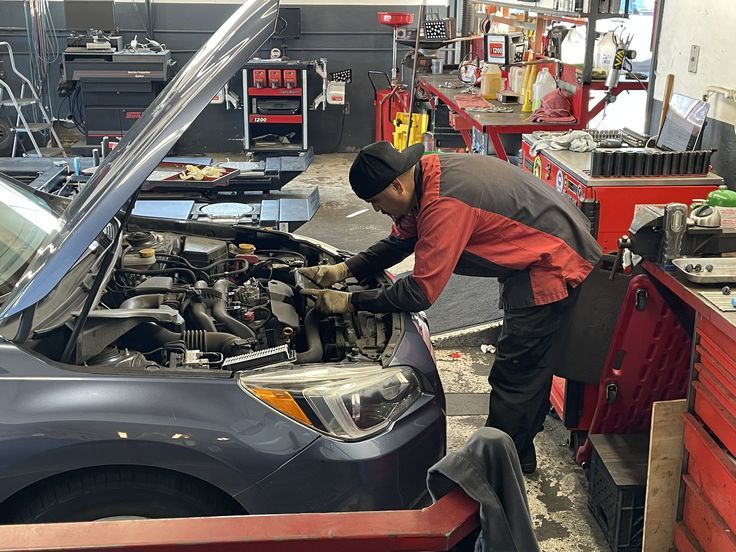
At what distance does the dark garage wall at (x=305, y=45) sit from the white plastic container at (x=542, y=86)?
3.93m

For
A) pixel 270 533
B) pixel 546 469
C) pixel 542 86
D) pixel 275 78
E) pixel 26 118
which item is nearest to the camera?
pixel 270 533

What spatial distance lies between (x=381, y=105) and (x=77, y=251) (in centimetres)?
710

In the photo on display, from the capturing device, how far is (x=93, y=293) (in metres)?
2.24

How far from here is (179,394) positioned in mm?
2031

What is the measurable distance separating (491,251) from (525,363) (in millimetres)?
447

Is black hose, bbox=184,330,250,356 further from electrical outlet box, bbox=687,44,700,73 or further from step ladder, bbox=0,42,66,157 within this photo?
step ladder, bbox=0,42,66,157

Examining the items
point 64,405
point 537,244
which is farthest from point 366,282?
point 64,405

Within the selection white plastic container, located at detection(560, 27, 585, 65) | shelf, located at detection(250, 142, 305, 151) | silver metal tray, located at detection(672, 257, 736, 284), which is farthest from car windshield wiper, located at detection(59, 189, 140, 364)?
shelf, located at detection(250, 142, 305, 151)

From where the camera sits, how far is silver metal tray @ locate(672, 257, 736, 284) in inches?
92.4

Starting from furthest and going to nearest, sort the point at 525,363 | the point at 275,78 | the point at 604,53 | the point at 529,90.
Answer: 1. the point at 275,78
2. the point at 529,90
3. the point at 604,53
4. the point at 525,363

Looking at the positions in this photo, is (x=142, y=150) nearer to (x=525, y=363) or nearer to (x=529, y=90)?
(x=525, y=363)

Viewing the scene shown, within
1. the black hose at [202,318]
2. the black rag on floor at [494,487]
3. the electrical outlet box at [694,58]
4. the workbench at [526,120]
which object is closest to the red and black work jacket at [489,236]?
the black hose at [202,318]

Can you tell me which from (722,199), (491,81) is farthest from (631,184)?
(491,81)

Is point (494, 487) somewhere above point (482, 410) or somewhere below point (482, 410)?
above
